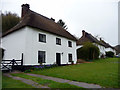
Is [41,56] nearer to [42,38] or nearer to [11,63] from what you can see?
[42,38]

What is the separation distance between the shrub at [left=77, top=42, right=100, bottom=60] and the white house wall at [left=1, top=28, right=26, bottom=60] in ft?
58.1

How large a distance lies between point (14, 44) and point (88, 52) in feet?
61.5

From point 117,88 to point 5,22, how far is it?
26.1 m

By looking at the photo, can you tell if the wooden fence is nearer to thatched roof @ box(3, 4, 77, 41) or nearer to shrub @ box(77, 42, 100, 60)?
thatched roof @ box(3, 4, 77, 41)

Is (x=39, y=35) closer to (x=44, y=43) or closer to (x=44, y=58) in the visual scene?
(x=44, y=43)

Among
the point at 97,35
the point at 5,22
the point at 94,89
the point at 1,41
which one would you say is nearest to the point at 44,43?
the point at 1,41

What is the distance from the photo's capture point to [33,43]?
43.4 feet

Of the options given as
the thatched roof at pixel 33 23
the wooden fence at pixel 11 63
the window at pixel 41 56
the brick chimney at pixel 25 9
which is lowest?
the wooden fence at pixel 11 63

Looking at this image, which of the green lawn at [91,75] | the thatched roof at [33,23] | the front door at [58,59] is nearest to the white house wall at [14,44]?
the thatched roof at [33,23]

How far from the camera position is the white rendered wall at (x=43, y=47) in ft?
41.6

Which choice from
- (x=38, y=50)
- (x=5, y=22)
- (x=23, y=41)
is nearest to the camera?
(x=23, y=41)

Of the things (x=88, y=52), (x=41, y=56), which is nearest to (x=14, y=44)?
(x=41, y=56)

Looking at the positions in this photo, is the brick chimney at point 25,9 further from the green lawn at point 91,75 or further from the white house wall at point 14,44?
the green lawn at point 91,75

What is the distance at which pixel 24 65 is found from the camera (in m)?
12.1
